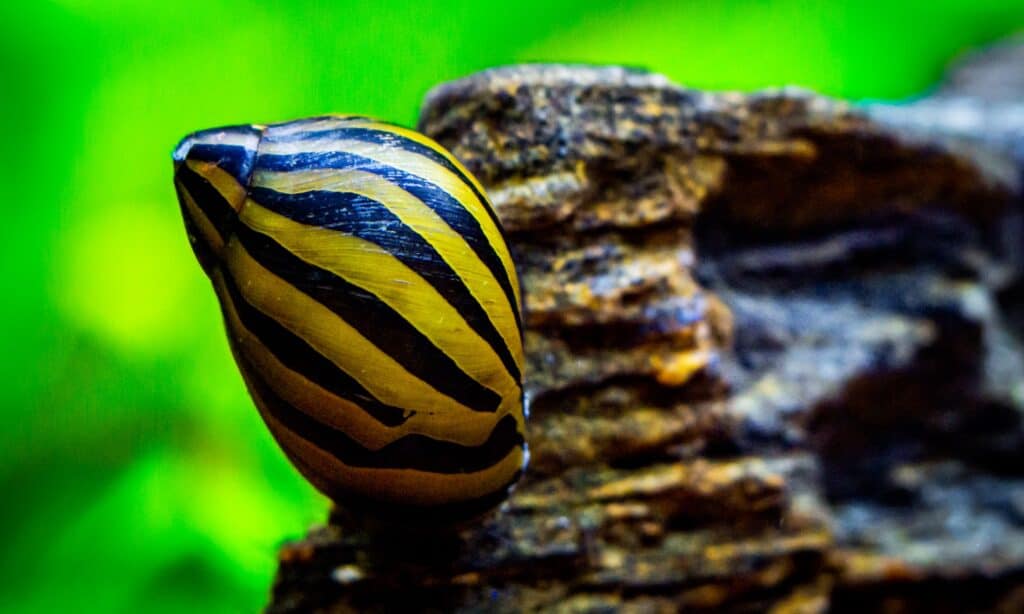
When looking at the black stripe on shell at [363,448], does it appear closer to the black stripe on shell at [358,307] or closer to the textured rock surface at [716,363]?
the black stripe on shell at [358,307]

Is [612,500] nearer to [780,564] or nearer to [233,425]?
[780,564]

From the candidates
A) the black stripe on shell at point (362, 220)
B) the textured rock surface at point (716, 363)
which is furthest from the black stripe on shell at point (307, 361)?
the textured rock surface at point (716, 363)

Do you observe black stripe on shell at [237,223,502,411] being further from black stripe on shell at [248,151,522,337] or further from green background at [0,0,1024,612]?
green background at [0,0,1024,612]

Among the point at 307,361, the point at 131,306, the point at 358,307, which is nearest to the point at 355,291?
the point at 358,307

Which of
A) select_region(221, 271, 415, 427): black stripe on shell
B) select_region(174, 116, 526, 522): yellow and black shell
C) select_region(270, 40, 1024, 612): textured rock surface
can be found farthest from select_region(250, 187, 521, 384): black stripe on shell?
select_region(270, 40, 1024, 612): textured rock surface

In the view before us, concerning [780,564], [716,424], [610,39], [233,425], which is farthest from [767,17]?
[233,425]
